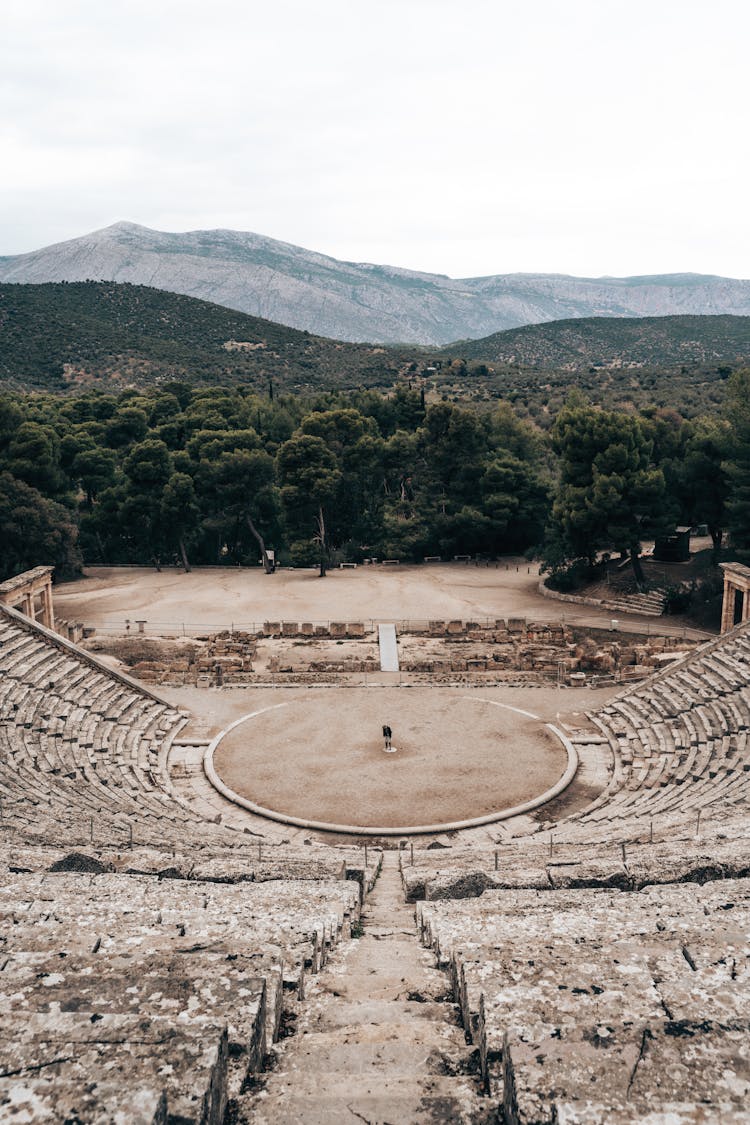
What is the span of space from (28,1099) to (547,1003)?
8.74ft

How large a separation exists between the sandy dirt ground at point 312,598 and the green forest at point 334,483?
1.83 metres

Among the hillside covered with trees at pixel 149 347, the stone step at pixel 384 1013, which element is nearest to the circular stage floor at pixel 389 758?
the stone step at pixel 384 1013

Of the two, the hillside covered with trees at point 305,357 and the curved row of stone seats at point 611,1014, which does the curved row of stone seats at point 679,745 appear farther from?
the hillside covered with trees at point 305,357

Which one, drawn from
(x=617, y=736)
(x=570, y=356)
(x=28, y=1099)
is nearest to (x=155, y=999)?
(x=28, y=1099)

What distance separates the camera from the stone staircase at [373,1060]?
379 cm

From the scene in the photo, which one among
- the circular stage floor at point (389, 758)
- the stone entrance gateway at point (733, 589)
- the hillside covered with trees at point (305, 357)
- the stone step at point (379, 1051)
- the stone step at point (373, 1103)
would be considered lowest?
the circular stage floor at point (389, 758)

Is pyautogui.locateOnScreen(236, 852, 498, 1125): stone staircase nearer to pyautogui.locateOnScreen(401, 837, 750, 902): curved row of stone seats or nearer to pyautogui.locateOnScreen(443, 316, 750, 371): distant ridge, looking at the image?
pyautogui.locateOnScreen(401, 837, 750, 902): curved row of stone seats

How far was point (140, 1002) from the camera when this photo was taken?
4352 mm

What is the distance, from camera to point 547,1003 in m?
Answer: 4.50

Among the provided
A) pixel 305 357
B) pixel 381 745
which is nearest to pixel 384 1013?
pixel 381 745

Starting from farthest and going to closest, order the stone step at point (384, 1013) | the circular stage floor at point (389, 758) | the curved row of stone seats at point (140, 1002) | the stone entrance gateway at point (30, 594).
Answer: the stone entrance gateway at point (30, 594), the circular stage floor at point (389, 758), the stone step at point (384, 1013), the curved row of stone seats at point (140, 1002)

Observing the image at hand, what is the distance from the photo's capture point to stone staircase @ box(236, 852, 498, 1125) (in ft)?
12.4

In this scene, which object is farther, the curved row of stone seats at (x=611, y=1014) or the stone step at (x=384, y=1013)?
the stone step at (x=384, y=1013)

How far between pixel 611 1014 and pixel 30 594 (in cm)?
2590
